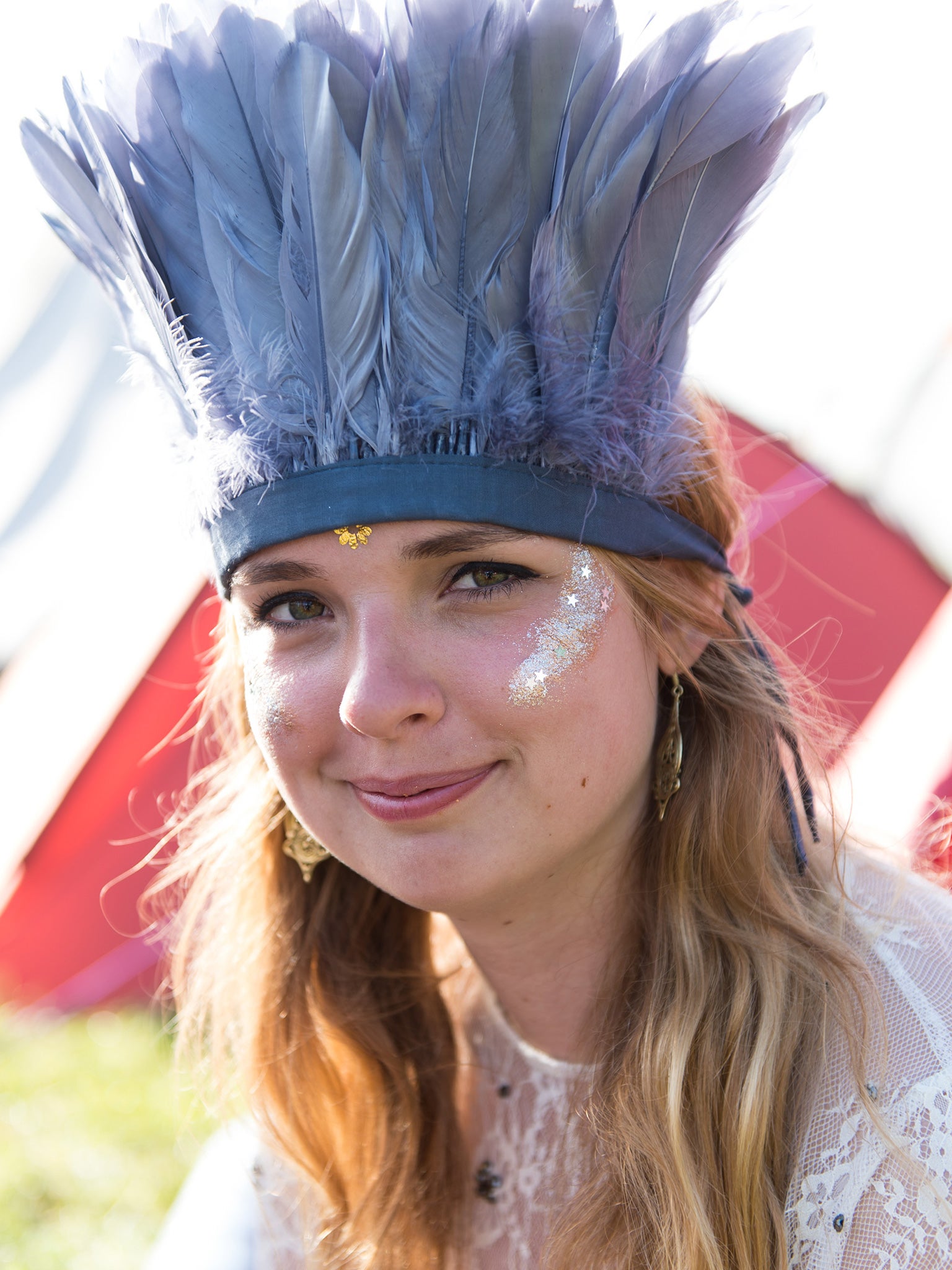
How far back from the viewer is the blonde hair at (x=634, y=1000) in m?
1.54

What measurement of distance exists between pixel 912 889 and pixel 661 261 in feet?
3.38

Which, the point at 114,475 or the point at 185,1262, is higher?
the point at 114,475

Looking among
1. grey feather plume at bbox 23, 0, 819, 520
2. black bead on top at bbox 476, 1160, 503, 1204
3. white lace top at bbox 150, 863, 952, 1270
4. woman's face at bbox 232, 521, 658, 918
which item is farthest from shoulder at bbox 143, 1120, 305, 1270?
grey feather plume at bbox 23, 0, 819, 520

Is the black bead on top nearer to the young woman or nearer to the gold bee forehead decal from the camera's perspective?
the young woman

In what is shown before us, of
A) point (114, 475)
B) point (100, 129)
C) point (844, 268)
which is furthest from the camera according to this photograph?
point (114, 475)

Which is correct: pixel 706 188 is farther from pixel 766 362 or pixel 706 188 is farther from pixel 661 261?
pixel 766 362

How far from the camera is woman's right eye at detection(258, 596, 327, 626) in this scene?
165cm

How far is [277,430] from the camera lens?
1.60 metres

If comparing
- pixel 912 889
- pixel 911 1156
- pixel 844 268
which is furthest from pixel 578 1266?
pixel 844 268

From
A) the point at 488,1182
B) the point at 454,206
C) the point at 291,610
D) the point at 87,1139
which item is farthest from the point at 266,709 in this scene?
the point at 87,1139

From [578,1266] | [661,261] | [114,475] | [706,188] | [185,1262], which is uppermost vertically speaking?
[706,188]

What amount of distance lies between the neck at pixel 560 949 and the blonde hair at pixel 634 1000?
0.15 ft

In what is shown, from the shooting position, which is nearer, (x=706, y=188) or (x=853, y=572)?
(x=706, y=188)

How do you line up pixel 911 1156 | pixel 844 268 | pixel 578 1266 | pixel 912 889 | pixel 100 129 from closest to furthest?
pixel 911 1156, pixel 578 1266, pixel 100 129, pixel 912 889, pixel 844 268
